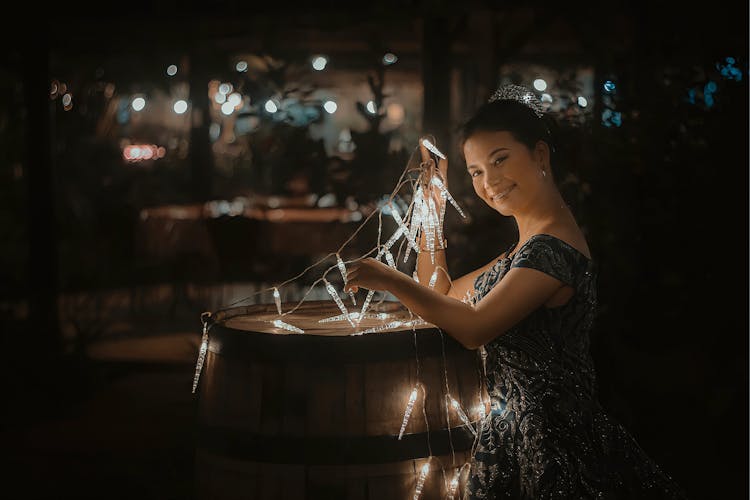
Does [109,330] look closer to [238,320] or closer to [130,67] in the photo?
[130,67]

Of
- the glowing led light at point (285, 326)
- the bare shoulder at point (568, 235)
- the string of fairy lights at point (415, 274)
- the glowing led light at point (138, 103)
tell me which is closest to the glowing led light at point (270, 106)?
the string of fairy lights at point (415, 274)

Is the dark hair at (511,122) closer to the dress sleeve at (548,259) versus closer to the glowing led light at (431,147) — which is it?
the glowing led light at (431,147)

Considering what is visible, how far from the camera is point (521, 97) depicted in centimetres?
227

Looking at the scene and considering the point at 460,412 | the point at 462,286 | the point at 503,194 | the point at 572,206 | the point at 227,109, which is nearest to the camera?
the point at 460,412

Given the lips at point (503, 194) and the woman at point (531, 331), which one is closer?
the woman at point (531, 331)

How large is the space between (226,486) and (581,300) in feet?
3.06

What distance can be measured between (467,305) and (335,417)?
38cm

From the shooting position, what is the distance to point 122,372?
5.59 meters

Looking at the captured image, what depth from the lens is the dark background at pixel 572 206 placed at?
386cm

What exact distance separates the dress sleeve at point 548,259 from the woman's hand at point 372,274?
11.8 inches

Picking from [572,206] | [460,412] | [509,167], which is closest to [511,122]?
[509,167]

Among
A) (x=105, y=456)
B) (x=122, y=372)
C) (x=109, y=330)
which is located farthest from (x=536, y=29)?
(x=109, y=330)

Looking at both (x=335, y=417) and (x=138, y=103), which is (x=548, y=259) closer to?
(x=335, y=417)

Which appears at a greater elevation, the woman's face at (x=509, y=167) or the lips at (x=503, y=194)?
the woman's face at (x=509, y=167)
